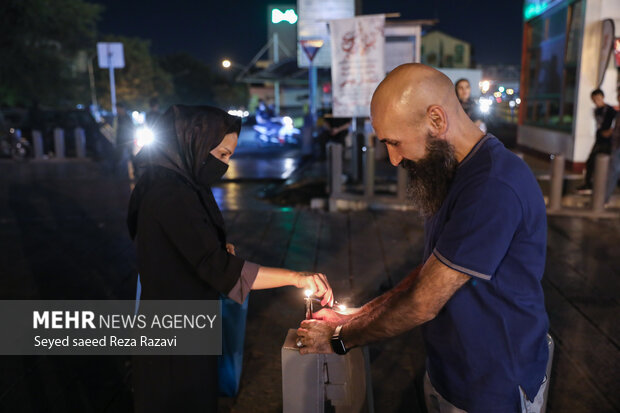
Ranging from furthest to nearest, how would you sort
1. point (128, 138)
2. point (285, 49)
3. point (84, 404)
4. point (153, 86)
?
point (153, 86) → point (285, 49) → point (128, 138) → point (84, 404)

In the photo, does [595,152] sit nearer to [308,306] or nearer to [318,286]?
[318,286]

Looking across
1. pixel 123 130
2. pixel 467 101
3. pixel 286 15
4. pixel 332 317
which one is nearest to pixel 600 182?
pixel 467 101

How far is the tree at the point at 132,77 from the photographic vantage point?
64.7m

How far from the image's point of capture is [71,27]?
31.9 m

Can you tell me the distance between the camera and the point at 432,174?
1800 millimetres

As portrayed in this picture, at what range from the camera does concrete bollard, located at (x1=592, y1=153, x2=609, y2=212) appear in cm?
812

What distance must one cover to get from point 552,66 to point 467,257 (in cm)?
1521

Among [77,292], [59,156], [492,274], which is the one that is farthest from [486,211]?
[59,156]

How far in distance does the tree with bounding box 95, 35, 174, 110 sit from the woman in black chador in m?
66.5

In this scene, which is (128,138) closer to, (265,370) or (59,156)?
(59,156)

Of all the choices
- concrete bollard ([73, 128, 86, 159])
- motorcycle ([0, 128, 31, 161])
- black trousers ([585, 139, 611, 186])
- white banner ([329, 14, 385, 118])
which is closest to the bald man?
white banner ([329, 14, 385, 118])

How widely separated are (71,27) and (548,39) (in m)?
27.2

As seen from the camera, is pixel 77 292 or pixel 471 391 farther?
pixel 77 292

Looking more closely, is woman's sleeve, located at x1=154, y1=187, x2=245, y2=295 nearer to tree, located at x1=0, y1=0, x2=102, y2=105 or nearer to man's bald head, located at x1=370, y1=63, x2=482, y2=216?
man's bald head, located at x1=370, y1=63, x2=482, y2=216
